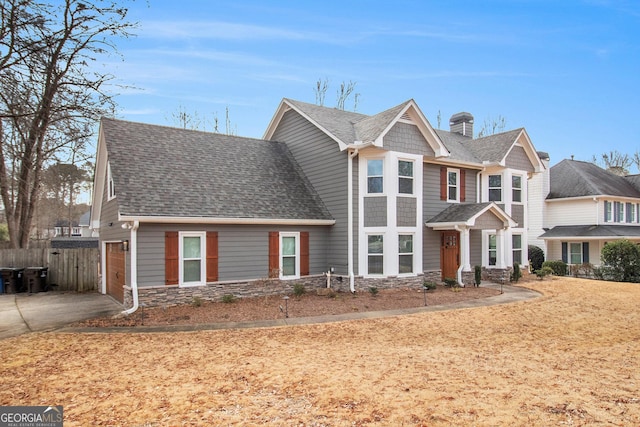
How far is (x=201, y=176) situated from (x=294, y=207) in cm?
371

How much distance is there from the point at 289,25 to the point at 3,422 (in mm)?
14191

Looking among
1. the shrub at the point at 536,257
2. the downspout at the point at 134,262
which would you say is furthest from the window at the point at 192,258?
the shrub at the point at 536,257

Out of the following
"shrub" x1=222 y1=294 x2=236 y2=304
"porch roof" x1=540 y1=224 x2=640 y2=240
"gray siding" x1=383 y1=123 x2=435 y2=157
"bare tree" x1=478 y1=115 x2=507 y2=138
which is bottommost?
"shrub" x1=222 y1=294 x2=236 y2=304

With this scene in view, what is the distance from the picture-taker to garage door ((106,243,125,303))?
44.9 feet

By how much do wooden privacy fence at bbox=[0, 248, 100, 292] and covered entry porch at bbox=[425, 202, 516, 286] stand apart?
47.9ft

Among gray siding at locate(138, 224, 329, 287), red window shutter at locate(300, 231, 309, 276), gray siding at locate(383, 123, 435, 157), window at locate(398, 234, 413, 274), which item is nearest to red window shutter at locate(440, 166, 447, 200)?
gray siding at locate(383, 123, 435, 157)

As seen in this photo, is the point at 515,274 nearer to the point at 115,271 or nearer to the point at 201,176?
the point at 201,176

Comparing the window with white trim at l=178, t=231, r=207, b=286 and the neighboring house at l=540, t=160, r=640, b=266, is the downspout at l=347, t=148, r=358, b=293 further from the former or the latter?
the neighboring house at l=540, t=160, r=640, b=266

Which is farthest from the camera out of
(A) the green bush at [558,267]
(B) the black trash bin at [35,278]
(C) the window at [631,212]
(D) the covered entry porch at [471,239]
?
(C) the window at [631,212]

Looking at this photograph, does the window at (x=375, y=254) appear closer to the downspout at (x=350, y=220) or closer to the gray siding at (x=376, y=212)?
the gray siding at (x=376, y=212)

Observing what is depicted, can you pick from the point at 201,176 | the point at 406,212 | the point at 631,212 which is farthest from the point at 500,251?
the point at 631,212

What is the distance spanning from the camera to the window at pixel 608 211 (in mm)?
27469

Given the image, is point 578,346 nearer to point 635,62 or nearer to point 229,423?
point 229,423

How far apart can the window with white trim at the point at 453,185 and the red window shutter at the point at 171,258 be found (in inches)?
470
